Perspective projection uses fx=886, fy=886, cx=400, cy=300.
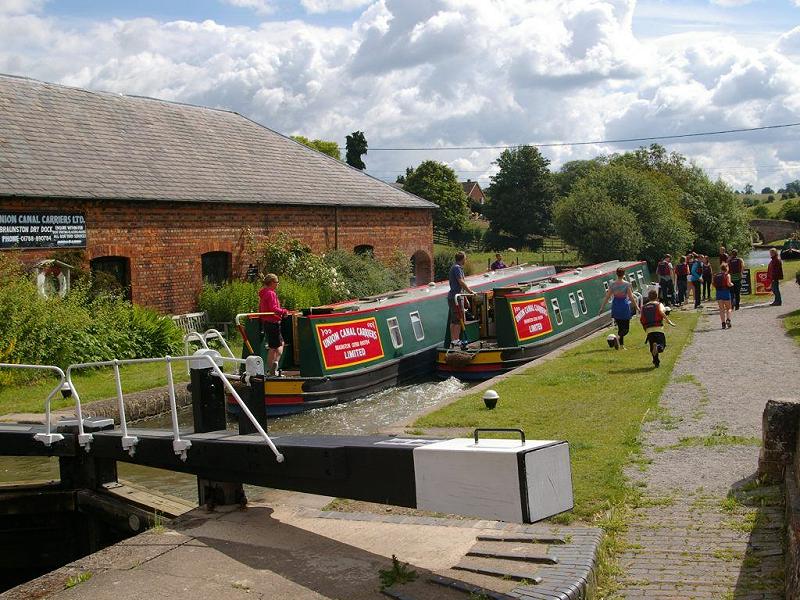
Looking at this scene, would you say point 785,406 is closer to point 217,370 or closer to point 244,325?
point 217,370

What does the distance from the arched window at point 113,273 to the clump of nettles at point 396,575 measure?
13803 millimetres

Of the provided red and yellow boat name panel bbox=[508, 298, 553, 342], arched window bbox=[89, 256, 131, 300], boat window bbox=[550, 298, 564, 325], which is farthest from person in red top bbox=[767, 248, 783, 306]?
arched window bbox=[89, 256, 131, 300]

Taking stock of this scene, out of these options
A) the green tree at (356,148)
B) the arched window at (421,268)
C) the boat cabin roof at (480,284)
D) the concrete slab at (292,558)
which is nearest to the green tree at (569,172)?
the green tree at (356,148)

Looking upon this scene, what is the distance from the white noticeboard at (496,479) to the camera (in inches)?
181

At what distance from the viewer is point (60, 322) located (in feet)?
46.6

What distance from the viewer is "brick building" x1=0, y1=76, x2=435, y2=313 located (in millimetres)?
17078

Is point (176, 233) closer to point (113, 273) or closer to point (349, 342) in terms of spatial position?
point (113, 273)

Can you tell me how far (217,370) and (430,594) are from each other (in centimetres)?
230

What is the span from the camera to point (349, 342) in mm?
14258

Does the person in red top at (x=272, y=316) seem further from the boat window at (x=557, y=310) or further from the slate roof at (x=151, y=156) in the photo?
the boat window at (x=557, y=310)

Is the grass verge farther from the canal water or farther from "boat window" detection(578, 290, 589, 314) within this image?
"boat window" detection(578, 290, 589, 314)

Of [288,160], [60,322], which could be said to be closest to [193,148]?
[288,160]

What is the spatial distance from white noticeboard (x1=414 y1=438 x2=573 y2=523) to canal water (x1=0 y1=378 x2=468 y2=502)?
11.4ft

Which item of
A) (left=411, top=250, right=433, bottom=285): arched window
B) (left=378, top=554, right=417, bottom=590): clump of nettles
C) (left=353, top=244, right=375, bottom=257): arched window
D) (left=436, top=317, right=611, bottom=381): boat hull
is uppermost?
(left=353, top=244, right=375, bottom=257): arched window
